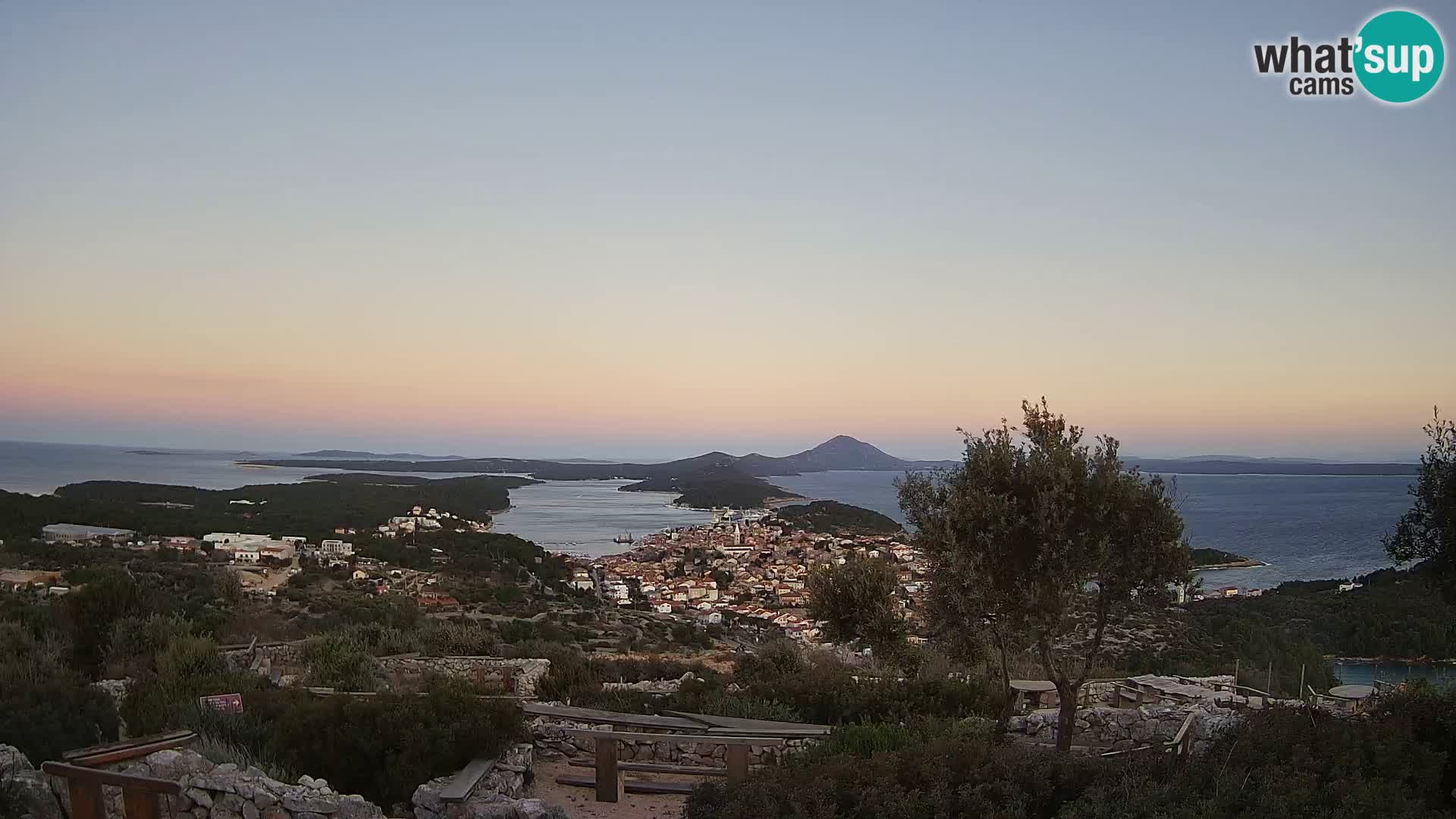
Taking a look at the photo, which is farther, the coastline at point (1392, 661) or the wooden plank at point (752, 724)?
the coastline at point (1392, 661)

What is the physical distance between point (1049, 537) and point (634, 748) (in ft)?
15.0

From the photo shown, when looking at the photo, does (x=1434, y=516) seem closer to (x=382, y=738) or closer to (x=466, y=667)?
(x=382, y=738)

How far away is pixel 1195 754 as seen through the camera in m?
6.69

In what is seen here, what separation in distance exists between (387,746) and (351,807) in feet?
4.23

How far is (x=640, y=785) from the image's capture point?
25.6 feet

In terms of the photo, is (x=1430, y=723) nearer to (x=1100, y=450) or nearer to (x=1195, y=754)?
(x=1195, y=754)

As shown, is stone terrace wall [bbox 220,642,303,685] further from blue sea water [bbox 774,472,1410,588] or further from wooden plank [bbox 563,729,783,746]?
blue sea water [bbox 774,472,1410,588]

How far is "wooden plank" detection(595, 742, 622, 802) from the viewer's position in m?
7.42

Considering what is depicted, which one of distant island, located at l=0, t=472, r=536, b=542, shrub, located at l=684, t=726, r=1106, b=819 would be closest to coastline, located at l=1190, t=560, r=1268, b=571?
shrub, located at l=684, t=726, r=1106, b=819

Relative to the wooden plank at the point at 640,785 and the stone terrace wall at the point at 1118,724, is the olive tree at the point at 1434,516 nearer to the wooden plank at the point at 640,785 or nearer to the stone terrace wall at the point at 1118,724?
the stone terrace wall at the point at 1118,724

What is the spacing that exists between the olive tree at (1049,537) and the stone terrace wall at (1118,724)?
5.35 ft

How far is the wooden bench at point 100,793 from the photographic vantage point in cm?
536

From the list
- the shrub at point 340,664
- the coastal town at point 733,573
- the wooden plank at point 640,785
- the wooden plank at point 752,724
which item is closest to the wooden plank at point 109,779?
the wooden plank at point 640,785

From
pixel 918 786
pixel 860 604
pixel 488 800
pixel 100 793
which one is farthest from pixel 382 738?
pixel 860 604
